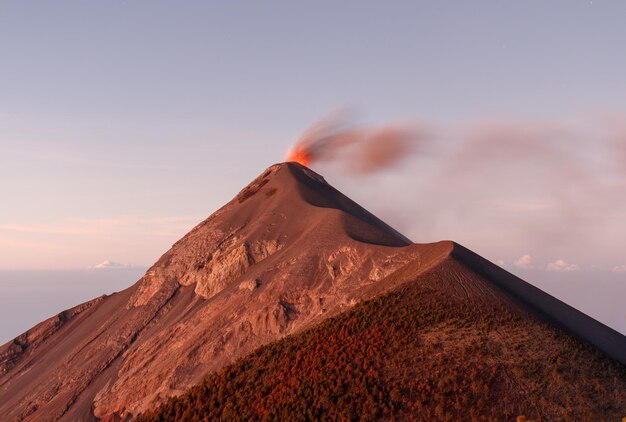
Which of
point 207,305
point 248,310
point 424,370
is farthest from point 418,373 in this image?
Answer: point 207,305

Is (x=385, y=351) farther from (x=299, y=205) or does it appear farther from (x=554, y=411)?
(x=299, y=205)

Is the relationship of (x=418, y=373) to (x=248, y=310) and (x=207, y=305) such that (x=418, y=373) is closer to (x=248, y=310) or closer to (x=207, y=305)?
(x=248, y=310)

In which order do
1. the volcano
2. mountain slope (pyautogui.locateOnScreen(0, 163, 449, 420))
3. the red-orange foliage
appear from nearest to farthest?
1. the red-orange foliage
2. the volcano
3. mountain slope (pyautogui.locateOnScreen(0, 163, 449, 420))

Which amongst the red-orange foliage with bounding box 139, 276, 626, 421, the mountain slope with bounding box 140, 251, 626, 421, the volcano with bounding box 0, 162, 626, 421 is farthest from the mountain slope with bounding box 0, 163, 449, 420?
the red-orange foliage with bounding box 139, 276, 626, 421

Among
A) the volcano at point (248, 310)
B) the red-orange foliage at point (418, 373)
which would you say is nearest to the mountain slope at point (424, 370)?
the red-orange foliage at point (418, 373)

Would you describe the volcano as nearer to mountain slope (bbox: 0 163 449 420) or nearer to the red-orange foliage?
mountain slope (bbox: 0 163 449 420)

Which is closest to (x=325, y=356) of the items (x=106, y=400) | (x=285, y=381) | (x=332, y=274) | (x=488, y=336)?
(x=285, y=381)
